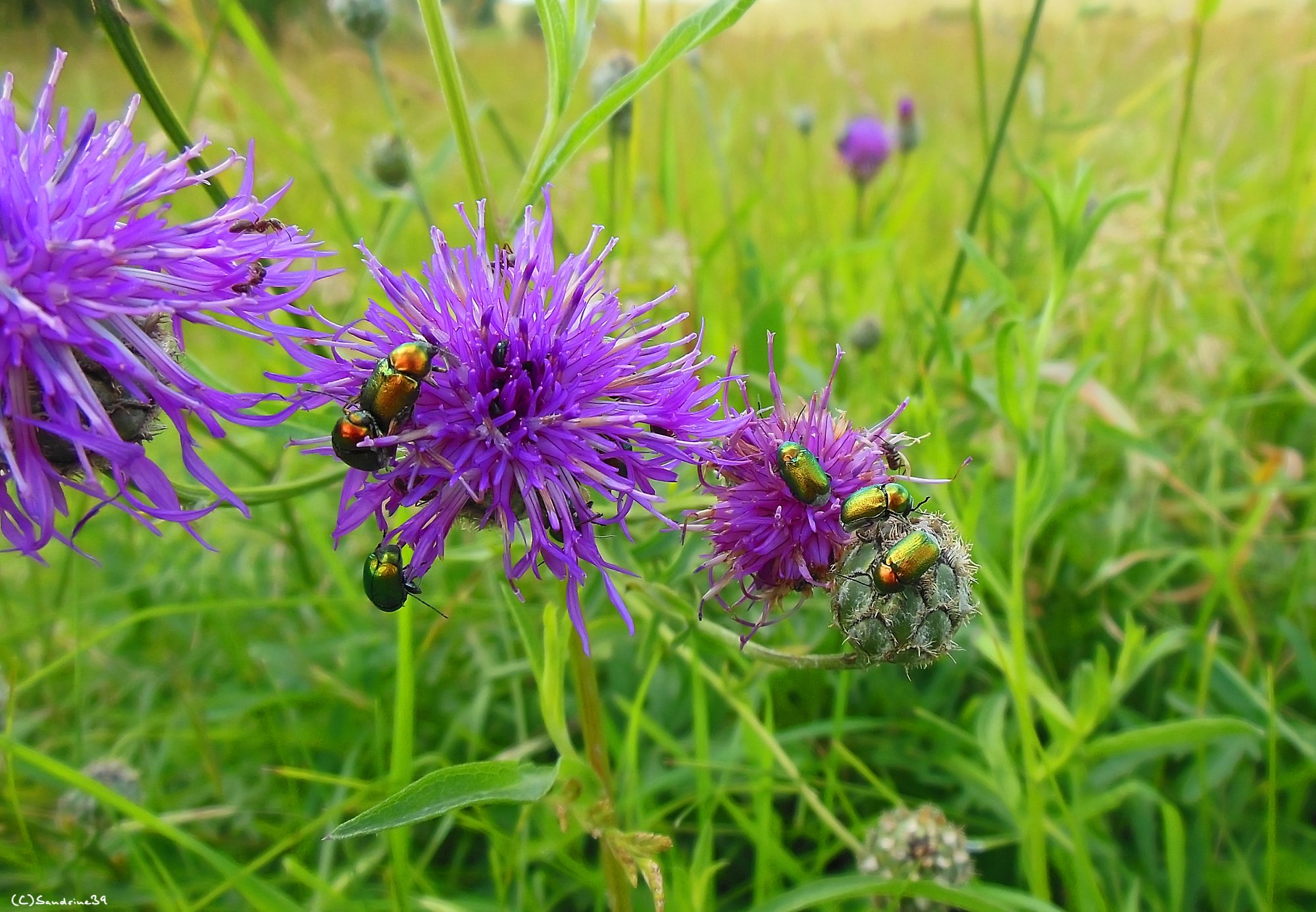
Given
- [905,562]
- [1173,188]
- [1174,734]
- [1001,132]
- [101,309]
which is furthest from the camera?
[1173,188]

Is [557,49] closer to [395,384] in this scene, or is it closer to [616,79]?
[395,384]

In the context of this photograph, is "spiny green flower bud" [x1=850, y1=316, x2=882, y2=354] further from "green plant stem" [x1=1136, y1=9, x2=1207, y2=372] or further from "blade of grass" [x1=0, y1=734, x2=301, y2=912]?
"blade of grass" [x1=0, y1=734, x2=301, y2=912]

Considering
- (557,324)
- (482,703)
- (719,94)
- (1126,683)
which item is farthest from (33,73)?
(1126,683)

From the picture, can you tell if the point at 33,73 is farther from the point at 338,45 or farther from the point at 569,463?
the point at 569,463

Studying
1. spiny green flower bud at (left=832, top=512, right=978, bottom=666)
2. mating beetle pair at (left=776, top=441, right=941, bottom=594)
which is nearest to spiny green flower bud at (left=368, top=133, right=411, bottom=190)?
mating beetle pair at (left=776, top=441, right=941, bottom=594)

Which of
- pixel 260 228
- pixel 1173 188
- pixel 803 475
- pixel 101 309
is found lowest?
pixel 803 475

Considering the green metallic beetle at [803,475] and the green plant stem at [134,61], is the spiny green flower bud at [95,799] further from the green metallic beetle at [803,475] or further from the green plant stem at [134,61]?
the green metallic beetle at [803,475]

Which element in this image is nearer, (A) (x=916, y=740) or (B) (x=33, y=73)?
(A) (x=916, y=740)

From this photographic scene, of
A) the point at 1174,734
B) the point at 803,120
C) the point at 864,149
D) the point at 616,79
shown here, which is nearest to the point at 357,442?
the point at 1174,734
